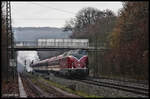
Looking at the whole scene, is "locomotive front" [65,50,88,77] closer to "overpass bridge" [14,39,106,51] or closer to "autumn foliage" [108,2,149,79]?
"autumn foliage" [108,2,149,79]

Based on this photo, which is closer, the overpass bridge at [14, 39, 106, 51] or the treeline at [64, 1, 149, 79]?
the treeline at [64, 1, 149, 79]

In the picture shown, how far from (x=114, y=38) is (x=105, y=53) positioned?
6.99m

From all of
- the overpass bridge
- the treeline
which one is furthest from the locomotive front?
the overpass bridge

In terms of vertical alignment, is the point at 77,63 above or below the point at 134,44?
below

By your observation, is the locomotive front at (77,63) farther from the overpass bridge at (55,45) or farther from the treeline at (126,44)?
the overpass bridge at (55,45)

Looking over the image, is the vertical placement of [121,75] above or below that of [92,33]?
below

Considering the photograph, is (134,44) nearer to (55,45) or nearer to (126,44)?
(126,44)

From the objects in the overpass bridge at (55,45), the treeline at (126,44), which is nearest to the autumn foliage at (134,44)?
the treeline at (126,44)

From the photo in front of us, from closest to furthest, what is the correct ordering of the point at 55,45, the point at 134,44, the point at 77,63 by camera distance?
the point at 77,63, the point at 134,44, the point at 55,45

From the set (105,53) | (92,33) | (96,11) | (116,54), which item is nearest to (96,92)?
(116,54)

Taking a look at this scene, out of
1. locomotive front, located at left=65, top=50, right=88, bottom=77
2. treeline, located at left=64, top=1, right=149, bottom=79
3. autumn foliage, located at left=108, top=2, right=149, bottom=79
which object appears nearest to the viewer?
autumn foliage, located at left=108, top=2, right=149, bottom=79

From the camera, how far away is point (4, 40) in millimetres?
47938

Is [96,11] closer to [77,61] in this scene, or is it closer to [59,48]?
[59,48]

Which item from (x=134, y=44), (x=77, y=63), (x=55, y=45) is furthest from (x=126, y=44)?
(x=55, y=45)
